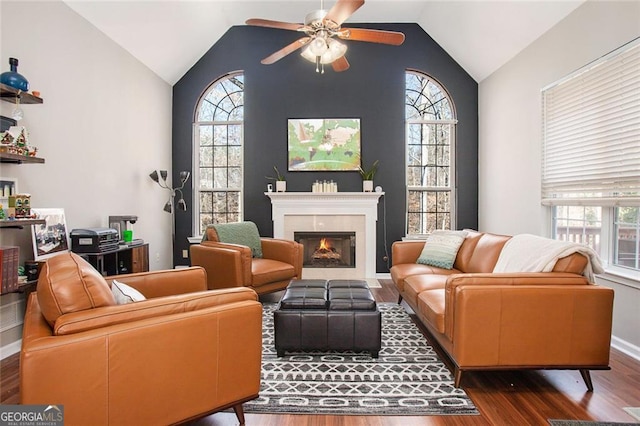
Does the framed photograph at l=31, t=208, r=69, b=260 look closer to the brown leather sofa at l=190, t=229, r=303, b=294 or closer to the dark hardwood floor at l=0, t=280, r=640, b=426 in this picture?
the dark hardwood floor at l=0, t=280, r=640, b=426

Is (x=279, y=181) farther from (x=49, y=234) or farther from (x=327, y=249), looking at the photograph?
(x=49, y=234)

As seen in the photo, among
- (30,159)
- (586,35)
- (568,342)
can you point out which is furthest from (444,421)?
(586,35)

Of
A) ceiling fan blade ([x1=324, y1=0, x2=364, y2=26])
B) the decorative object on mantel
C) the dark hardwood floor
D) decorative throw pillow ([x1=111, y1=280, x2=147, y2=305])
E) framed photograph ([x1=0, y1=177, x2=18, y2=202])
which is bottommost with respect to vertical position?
the dark hardwood floor

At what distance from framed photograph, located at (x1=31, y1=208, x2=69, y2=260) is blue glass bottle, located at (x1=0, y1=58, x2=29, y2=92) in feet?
3.15

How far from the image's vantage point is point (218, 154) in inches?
220

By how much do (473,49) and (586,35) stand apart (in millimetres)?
1794

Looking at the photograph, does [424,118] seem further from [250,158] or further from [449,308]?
[449,308]

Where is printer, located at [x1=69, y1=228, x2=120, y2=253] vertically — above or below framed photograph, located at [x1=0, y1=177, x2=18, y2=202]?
below

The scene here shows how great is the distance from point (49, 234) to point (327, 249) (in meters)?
3.50

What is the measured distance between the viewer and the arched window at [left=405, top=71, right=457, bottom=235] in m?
5.49

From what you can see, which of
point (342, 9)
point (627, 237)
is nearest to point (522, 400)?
point (627, 237)

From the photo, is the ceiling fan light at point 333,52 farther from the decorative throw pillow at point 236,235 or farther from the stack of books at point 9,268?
the stack of books at point 9,268

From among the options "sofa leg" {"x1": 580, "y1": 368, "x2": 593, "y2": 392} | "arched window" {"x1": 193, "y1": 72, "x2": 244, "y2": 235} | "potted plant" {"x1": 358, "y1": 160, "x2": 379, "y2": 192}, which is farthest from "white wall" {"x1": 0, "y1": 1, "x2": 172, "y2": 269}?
"sofa leg" {"x1": 580, "y1": 368, "x2": 593, "y2": 392}

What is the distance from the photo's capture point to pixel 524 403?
2047mm
